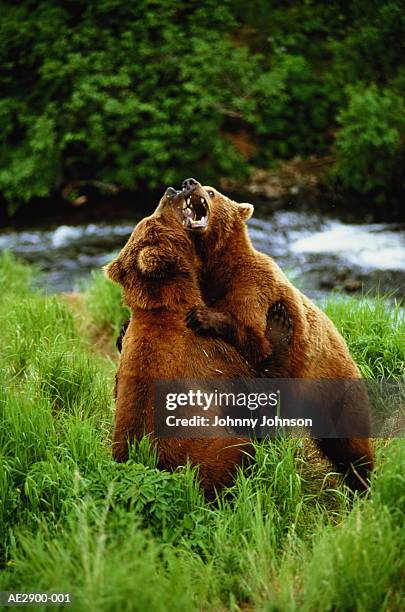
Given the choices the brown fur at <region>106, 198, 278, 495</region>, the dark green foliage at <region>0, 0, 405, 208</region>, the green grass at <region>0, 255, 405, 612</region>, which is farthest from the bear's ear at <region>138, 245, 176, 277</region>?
the dark green foliage at <region>0, 0, 405, 208</region>

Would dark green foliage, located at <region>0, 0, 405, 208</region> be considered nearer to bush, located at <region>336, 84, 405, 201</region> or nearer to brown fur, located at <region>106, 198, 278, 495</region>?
bush, located at <region>336, 84, 405, 201</region>

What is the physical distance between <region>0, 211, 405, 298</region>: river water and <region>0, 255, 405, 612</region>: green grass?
4392mm

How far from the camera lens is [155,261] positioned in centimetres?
357

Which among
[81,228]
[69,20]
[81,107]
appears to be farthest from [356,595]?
[69,20]

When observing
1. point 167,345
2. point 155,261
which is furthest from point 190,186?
point 167,345

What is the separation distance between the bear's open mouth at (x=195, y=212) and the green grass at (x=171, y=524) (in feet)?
3.84

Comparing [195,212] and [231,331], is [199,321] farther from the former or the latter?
[195,212]

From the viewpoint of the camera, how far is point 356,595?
272 centimetres

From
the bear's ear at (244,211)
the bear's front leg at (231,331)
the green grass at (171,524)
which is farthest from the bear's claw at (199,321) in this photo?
the bear's ear at (244,211)

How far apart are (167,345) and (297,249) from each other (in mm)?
6799

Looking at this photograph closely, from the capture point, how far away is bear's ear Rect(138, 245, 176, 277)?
356 cm

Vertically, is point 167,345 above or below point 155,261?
below

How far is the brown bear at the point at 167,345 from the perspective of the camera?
3.49 m

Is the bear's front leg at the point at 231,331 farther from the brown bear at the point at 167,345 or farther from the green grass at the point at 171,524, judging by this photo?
the green grass at the point at 171,524
